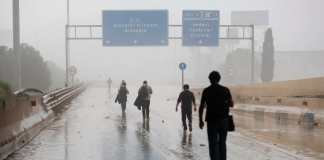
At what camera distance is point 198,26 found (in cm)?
3931

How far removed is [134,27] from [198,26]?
18.1 ft

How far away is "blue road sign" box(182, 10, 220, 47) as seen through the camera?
3909 cm

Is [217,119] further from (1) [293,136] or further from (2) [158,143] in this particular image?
(1) [293,136]

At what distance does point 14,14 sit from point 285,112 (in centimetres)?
1248

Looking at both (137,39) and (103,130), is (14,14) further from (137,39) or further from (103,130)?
(137,39)

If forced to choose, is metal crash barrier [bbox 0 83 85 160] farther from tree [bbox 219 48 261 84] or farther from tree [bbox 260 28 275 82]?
tree [bbox 219 48 261 84]

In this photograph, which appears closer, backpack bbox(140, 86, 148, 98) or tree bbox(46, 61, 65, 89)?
backpack bbox(140, 86, 148, 98)

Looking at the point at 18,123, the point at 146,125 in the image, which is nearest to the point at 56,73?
the point at 146,125

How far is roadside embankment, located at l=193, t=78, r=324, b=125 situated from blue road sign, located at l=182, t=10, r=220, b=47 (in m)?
14.6

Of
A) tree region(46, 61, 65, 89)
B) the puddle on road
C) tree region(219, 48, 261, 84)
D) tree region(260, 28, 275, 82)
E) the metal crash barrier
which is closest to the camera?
the metal crash barrier

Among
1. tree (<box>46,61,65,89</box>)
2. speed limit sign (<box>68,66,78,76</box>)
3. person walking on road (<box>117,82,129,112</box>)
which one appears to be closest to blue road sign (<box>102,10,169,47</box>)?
speed limit sign (<box>68,66,78,76</box>)

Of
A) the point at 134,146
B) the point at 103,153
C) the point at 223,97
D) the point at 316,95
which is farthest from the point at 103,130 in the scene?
the point at 316,95

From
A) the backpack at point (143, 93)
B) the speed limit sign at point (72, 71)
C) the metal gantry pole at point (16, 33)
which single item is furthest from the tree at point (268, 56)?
the backpack at point (143, 93)

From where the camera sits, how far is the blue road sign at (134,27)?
38.6 m
